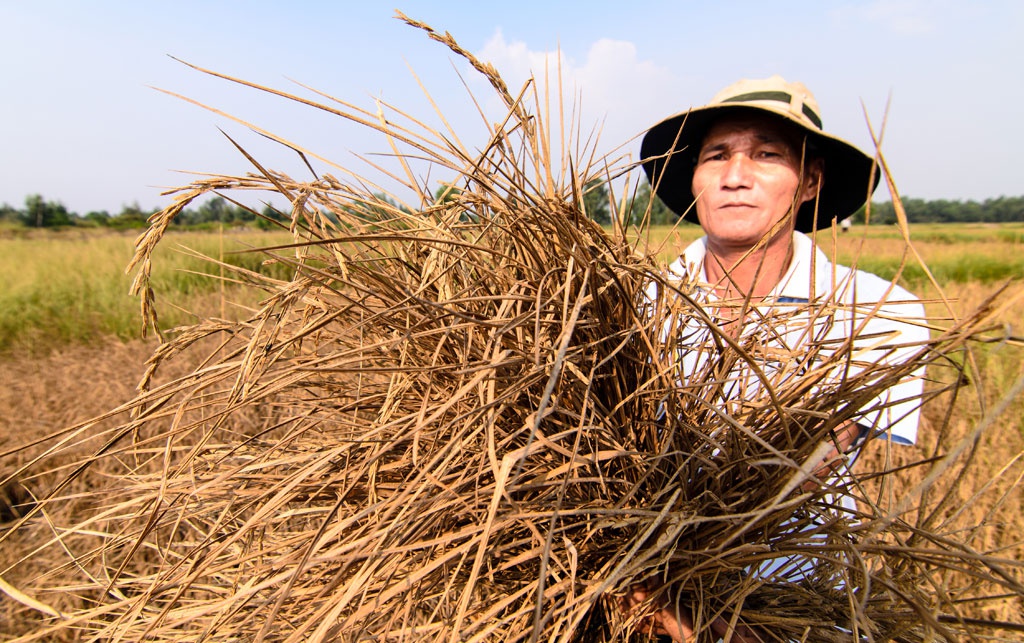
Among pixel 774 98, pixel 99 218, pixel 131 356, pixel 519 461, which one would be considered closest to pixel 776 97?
pixel 774 98

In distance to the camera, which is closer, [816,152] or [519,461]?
[519,461]

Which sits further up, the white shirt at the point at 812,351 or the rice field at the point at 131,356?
the white shirt at the point at 812,351

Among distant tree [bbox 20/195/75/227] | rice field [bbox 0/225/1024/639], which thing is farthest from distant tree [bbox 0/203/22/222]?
rice field [bbox 0/225/1024/639]

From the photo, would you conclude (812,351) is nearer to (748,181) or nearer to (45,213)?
(748,181)

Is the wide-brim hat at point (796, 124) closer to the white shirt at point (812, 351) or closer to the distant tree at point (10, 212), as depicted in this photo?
the white shirt at point (812, 351)

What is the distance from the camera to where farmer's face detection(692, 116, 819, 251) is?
4.09 ft

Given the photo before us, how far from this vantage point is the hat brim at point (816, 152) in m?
1.29

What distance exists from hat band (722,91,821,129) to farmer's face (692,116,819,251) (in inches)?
1.8

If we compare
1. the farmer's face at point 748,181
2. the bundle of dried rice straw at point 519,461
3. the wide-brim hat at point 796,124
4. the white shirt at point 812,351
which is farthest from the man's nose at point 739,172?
the bundle of dried rice straw at point 519,461

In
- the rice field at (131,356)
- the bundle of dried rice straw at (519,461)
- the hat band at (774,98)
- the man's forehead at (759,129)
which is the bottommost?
the rice field at (131,356)

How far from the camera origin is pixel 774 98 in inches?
50.1

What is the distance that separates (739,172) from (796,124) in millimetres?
161

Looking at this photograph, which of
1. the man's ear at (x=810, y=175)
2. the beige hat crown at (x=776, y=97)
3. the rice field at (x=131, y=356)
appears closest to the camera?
the rice field at (x=131, y=356)

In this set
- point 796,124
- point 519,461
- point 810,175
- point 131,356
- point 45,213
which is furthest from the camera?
point 45,213
